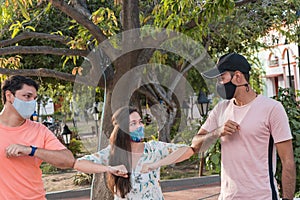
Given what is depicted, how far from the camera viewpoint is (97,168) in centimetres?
402

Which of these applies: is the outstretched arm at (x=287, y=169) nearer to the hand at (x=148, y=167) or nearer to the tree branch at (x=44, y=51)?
the hand at (x=148, y=167)

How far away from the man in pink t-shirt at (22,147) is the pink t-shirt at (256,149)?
43.9 inches

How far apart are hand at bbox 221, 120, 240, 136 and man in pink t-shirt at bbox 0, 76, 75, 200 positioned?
1.04m

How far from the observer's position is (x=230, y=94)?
13.2 ft

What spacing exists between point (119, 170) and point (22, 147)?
0.73 meters

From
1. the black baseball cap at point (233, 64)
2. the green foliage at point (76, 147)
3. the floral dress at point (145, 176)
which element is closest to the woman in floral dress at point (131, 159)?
the floral dress at point (145, 176)

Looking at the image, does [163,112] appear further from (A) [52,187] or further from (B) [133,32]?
(B) [133,32]

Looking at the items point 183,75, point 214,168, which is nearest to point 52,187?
point 183,75

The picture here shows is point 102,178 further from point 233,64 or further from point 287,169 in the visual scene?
point 287,169

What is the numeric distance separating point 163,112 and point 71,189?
4204 millimetres

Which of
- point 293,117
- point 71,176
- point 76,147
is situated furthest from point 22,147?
point 76,147

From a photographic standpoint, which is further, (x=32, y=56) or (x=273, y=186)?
(x=32, y=56)

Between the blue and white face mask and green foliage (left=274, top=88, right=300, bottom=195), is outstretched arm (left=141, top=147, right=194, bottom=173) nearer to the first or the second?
the blue and white face mask

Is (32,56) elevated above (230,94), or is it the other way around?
(32,56)
